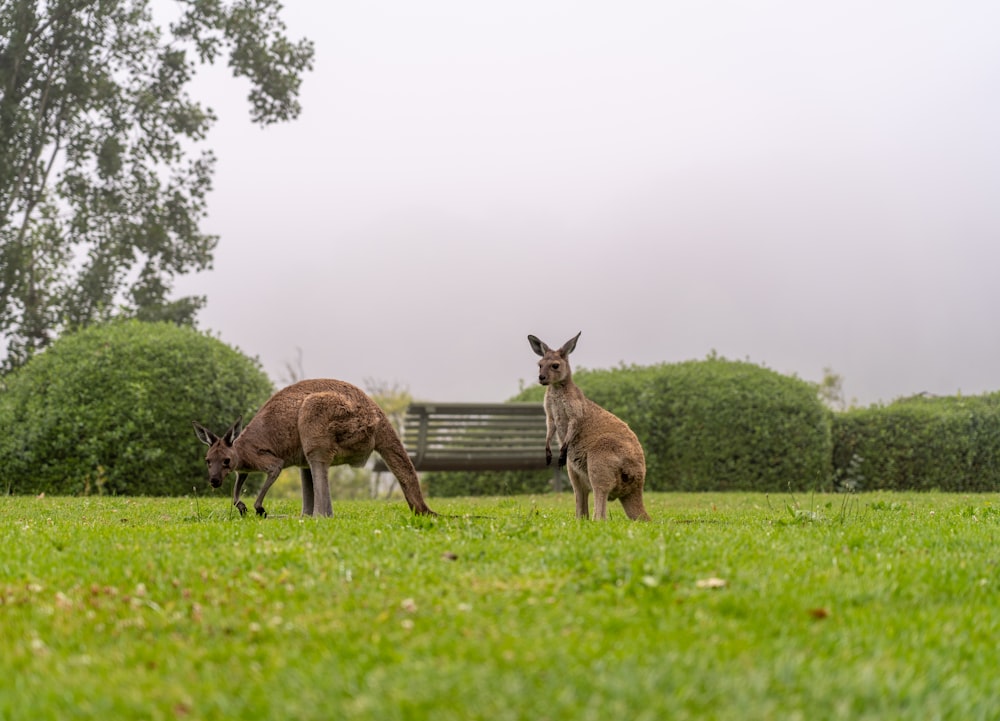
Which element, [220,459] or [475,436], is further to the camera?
[475,436]

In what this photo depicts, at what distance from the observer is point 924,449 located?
21.0 metres

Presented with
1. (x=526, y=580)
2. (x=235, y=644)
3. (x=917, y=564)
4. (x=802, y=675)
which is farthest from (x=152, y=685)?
(x=917, y=564)

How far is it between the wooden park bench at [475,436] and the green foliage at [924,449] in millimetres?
7330

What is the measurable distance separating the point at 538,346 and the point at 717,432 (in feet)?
37.1

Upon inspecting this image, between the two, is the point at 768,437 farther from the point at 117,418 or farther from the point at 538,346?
the point at 117,418

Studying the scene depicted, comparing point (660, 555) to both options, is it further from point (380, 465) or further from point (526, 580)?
point (380, 465)

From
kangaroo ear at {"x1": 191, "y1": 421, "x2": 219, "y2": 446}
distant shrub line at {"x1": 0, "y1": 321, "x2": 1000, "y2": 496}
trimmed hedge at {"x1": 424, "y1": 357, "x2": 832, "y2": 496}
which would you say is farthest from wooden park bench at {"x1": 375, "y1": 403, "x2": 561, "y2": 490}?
kangaroo ear at {"x1": 191, "y1": 421, "x2": 219, "y2": 446}

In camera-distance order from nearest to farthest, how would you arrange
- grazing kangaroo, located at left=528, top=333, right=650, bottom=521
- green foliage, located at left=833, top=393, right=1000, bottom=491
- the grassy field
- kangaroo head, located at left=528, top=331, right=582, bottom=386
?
the grassy field → grazing kangaroo, located at left=528, top=333, right=650, bottom=521 → kangaroo head, located at left=528, top=331, right=582, bottom=386 → green foliage, located at left=833, top=393, right=1000, bottom=491

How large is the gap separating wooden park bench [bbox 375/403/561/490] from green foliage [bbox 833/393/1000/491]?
289 inches

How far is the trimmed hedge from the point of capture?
64.4 ft

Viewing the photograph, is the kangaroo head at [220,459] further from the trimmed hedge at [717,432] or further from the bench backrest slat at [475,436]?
the trimmed hedge at [717,432]

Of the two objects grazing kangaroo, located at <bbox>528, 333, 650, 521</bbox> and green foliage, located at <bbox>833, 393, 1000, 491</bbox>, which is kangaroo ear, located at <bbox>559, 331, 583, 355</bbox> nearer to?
grazing kangaroo, located at <bbox>528, 333, 650, 521</bbox>

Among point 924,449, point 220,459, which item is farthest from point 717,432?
point 220,459

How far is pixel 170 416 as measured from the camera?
1664cm
